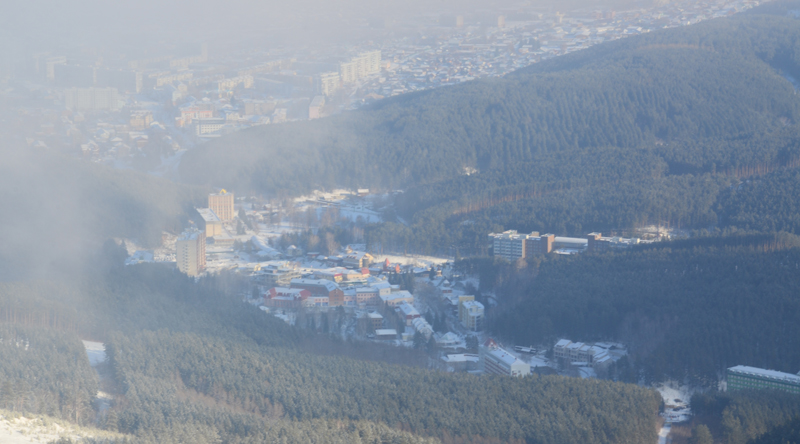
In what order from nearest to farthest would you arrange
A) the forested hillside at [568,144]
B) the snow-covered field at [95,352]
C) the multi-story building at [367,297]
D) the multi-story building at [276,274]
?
the snow-covered field at [95,352]
the multi-story building at [367,297]
the multi-story building at [276,274]
the forested hillside at [568,144]

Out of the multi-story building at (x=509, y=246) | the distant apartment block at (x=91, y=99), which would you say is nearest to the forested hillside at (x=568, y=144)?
the multi-story building at (x=509, y=246)

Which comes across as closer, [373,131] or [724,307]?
[724,307]

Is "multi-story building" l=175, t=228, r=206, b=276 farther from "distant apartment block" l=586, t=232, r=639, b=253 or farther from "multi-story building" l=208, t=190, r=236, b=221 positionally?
"distant apartment block" l=586, t=232, r=639, b=253

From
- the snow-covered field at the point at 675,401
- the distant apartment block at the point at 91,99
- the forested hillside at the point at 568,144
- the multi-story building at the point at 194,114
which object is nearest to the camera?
the snow-covered field at the point at 675,401

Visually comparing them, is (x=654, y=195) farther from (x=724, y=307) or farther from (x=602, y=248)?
(x=724, y=307)

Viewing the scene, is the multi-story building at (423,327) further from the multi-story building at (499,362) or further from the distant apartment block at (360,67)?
the distant apartment block at (360,67)

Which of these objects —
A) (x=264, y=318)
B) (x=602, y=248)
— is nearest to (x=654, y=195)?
(x=602, y=248)

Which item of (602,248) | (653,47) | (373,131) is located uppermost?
(653,47)
